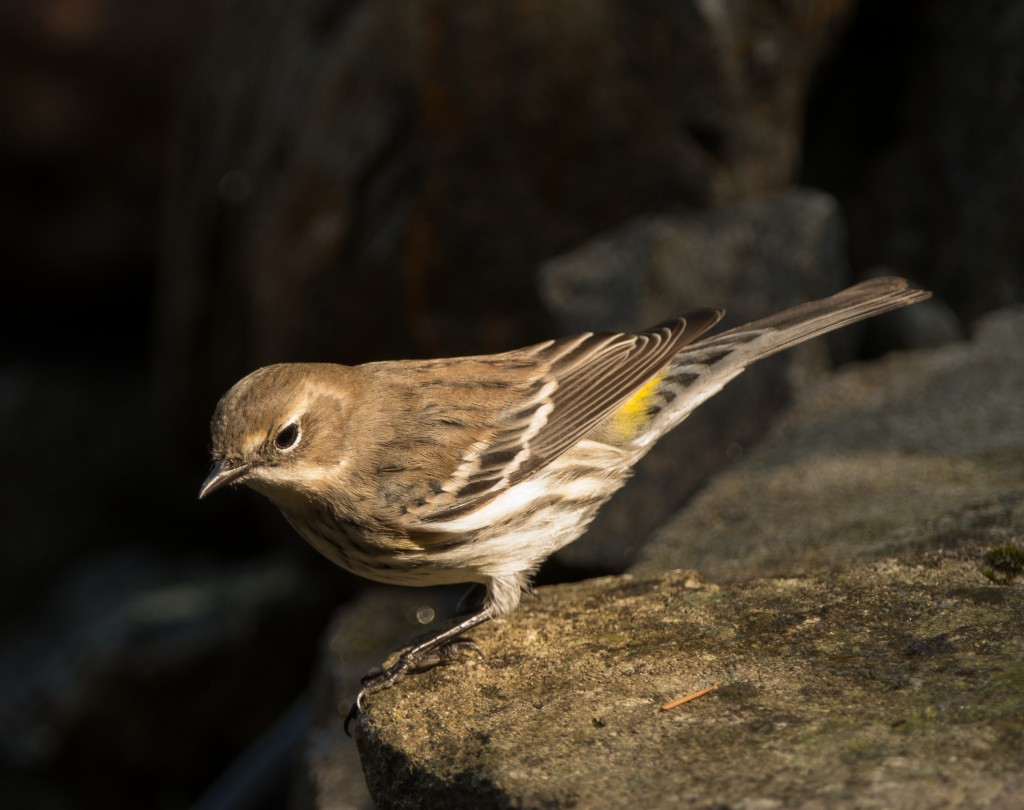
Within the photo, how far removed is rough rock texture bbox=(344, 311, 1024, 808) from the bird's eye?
0.92 meters

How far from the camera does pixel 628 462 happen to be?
15.0ft

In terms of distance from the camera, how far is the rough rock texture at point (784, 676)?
2.64 meters

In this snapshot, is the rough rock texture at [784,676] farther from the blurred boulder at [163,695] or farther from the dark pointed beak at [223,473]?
the blurred boulder at [163,695]

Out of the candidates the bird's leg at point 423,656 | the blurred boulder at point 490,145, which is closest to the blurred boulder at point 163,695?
the blurred boulder at point 490,145

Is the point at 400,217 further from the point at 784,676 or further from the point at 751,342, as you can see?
the point at 784,676

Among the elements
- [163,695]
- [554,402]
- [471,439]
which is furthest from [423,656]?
[163,695]

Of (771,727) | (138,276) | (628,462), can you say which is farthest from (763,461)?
(138,276)

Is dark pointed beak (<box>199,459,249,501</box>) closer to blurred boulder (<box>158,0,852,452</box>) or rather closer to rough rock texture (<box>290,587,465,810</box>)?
rough rock texture (<box>290,587,465,810</box>)

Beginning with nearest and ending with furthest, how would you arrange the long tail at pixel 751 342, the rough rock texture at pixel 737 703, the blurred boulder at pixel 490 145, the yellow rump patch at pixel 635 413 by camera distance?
the rough rock texture at pixel 737 703, the long tail at pixel 751 342, the yellow rump patch at pixel 635 413, the blurred boulder at pixel 490 145

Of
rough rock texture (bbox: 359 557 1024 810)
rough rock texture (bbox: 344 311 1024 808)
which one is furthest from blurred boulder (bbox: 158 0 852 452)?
rough rock texture (bbox: 359 557 1024 810)

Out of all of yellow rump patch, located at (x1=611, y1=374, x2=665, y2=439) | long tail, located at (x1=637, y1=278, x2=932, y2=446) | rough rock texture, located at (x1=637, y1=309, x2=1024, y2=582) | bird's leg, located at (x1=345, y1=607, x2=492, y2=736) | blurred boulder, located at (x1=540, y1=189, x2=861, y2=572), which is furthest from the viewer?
blurred boulder, located at (x1=540, y1=189, x2=861, y2=572)

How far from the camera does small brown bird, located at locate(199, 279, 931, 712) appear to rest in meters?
3.94

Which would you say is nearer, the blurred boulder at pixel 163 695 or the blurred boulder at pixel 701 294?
the blurred boulder at pixel 701 294

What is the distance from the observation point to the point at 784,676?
3080 mm
